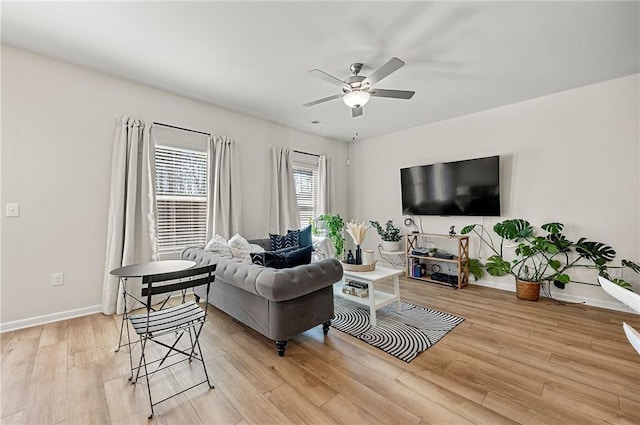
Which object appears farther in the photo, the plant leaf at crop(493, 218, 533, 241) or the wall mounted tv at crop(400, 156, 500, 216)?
the wall mounted tv at crop(400, 156, 500, 216)

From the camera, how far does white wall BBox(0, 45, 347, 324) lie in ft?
8.51

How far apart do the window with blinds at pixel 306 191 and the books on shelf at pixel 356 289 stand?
2.25 metres

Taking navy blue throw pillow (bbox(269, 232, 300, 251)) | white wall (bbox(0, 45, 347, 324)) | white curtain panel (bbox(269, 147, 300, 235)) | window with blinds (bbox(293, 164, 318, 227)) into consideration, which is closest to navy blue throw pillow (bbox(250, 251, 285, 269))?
navy blue throw pillow (bbox(269, 232, 300, 251))

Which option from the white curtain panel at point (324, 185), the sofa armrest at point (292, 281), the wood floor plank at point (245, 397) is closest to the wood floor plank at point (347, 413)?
the wood floor plank at point (245, 397)

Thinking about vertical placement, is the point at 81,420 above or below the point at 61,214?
below

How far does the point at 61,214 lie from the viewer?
285 centimetres

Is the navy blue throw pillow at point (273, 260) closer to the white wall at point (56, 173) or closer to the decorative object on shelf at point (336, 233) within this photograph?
the white wall at point (56, 173)

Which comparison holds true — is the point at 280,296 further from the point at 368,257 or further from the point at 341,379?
the point at 368,257

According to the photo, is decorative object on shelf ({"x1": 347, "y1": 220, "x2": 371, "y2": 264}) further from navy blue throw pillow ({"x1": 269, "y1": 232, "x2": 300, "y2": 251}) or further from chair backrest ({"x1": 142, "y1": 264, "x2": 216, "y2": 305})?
chair backrest ({"x1": 142, "y1": 264, "x2": 216, "y2": 305})

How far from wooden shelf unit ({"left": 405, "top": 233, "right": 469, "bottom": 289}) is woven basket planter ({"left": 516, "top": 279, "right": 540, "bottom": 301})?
30.0 inches

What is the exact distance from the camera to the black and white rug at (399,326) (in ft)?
7.77

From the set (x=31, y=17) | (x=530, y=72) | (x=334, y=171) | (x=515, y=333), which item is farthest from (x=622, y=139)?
(x=31, y=17)

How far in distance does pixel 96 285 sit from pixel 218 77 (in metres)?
2.76

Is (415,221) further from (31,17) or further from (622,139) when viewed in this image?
(31,17)
